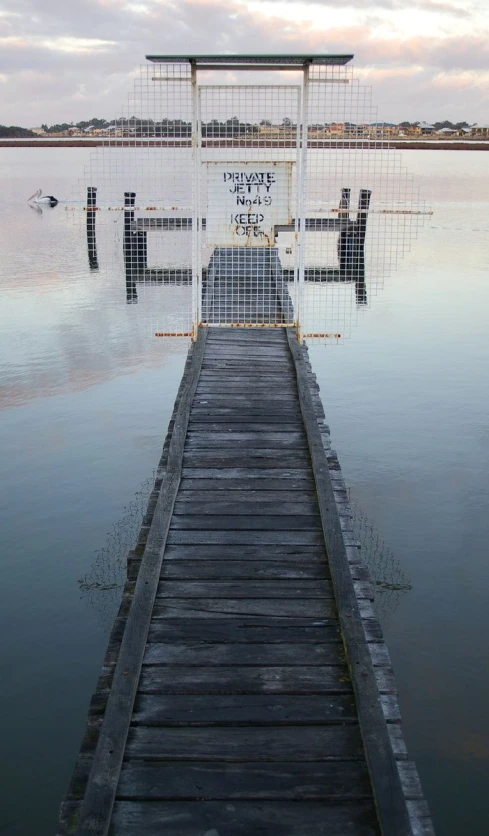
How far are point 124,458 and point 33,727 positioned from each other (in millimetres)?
4152

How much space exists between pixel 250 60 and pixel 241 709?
632 centimetres

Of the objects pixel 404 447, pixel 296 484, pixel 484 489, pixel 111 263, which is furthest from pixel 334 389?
pixel 111 263

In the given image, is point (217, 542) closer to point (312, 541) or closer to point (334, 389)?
point (312, 541)

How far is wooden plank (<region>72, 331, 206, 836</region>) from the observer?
290 cm

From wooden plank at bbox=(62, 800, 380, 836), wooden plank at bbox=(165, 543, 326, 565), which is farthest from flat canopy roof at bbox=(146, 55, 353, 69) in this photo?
wooden plank at bbox=(62, 800, 380, 836)

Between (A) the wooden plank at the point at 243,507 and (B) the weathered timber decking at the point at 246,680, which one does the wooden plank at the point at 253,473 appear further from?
(A) the wooden plank at the point at 243,507

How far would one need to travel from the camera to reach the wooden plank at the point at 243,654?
3684 mm

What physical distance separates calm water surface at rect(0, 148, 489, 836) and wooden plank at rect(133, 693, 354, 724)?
1286 millimetres

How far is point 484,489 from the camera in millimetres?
8070

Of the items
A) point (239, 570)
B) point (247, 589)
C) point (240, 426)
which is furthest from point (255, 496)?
point (240, 426)

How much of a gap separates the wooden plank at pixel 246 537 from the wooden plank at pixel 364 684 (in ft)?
0.36

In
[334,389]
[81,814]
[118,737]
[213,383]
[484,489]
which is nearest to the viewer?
[81,814]

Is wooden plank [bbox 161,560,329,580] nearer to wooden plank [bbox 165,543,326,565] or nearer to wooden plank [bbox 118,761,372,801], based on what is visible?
wooden plank [bbox 165,543,326,565]

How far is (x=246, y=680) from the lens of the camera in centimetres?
357
